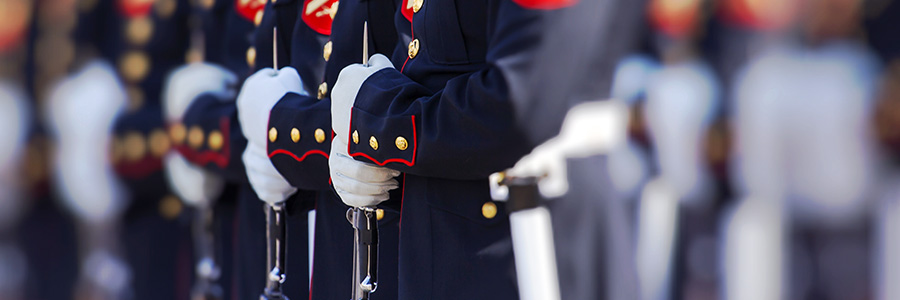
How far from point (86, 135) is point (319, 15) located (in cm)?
76

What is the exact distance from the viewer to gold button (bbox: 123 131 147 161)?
190 cm

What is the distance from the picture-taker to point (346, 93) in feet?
3.83

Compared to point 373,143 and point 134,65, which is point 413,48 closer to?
point 373,143

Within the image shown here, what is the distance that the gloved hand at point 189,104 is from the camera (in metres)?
1.86

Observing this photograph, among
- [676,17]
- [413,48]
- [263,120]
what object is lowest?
[263,120]

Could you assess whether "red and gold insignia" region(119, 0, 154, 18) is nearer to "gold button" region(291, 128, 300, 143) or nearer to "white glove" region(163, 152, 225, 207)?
"white glove" region(163, 152, 225, 207)

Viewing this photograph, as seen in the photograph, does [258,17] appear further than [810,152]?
Yes

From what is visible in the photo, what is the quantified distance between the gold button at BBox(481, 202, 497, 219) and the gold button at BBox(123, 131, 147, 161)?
120 centimetres

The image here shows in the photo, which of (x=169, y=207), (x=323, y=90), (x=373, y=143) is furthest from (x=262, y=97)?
(x=169, y=207)

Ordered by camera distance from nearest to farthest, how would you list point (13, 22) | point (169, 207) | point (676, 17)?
point (676, 17) → point (13, 22) → point (169, 207)

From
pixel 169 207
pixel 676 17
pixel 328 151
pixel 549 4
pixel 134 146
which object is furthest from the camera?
pixel 169 207

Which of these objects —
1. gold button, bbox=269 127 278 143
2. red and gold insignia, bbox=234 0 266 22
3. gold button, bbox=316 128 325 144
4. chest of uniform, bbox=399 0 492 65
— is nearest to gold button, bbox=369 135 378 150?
chest of uniform, bbox=399 0 492 65

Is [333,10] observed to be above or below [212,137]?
above

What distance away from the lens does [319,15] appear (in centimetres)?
Result: 149
